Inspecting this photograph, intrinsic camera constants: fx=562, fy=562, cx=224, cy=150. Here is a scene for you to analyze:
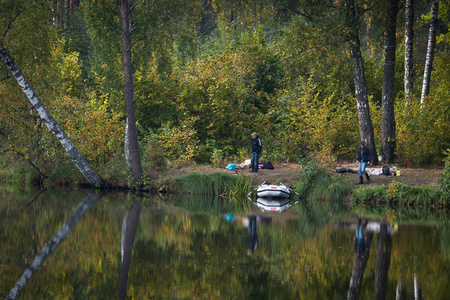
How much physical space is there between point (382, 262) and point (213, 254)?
11.1 ft

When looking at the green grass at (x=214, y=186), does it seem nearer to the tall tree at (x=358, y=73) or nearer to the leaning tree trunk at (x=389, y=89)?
the tall tree at (x=358, y=73)

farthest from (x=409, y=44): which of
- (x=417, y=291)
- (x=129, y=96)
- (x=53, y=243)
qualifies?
(x=53, y=243)

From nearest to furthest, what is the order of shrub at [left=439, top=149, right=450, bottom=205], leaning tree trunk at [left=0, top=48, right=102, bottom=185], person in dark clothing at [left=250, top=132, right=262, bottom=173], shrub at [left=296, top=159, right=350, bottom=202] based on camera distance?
shrub at [left=439, top=149, right=450, bottom=205], leaning tree trunk at [left=0, top=48, right=102, bottom=185], shrub at [left=296, top=159, right=350, bottom=202], person in dark clothing at [left=250, top=132, right=262, bottom=173]

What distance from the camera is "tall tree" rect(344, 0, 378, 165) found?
75.3 ft

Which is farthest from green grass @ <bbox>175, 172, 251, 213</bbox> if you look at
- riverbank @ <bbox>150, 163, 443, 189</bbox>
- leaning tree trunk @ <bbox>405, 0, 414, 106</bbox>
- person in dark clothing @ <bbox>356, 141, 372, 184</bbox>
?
leaning tree trunk @ <bbox>405, 0, 414, 106</bbox>

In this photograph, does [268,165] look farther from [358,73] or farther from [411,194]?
[411,194]

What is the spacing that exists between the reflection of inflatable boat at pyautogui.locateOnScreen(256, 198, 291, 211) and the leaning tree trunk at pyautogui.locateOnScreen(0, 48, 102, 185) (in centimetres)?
718

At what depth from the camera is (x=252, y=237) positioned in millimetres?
13758

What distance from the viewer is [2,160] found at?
28.1 meters

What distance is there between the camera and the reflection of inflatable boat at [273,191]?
22.6 metres

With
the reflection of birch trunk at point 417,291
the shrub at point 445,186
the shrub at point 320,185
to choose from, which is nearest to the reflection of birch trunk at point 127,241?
the reflection of birch trunk at point 417,291

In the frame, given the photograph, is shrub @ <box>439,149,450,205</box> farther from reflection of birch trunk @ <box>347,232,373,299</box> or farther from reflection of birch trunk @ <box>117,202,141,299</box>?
Result: reflection of birch trunk @ <box>117,202,141,299</box>

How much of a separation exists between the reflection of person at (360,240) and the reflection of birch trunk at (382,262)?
1.15 ft

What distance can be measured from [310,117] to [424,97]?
548 centimetres
